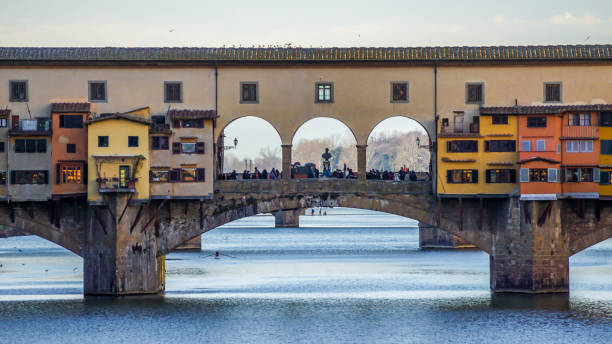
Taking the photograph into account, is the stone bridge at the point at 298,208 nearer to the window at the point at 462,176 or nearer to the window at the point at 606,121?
the window at the point at 462,176

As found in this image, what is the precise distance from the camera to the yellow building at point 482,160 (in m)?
61.6

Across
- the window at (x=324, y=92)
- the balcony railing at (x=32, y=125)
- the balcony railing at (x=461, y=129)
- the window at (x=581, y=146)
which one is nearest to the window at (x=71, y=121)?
the balcony railing at (x=32, y=125)

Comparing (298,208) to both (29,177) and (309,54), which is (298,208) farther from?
(29,177)

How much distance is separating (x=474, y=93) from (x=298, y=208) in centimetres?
1173

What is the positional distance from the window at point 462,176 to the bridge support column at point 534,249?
2.44 metres

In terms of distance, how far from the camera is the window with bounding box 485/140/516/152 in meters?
61.6

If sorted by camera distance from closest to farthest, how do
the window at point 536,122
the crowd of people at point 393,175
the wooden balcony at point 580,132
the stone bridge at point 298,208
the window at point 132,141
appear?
1. the window at point 132,141
2. the stone bridge at point 298,208
3. the wooden balcony at point 580,132
4. the window at point 536,122
5. the crowd of people at point 393,175

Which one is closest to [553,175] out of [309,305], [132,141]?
[309,305]

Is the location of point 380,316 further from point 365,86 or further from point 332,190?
point 365,86

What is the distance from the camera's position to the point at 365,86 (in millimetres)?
62781

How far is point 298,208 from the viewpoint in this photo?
6181 cm

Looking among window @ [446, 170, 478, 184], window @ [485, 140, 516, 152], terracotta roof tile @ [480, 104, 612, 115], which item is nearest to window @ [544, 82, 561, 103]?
terracotta roof tile @ [480, 104, 612, 115]

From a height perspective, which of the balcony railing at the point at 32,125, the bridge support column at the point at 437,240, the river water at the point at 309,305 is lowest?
the river water at the point at 309,305

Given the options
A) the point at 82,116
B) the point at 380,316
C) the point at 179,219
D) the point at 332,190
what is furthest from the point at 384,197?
A: the point at 82,116
